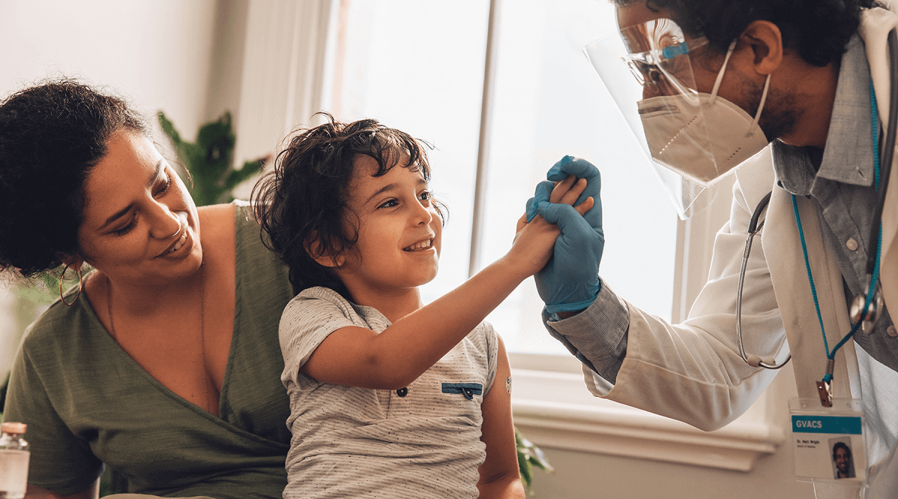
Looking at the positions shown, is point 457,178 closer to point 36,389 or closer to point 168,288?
point 168,288

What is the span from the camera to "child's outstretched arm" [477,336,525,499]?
3.91ft

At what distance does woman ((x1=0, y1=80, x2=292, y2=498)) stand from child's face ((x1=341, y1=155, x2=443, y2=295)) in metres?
0.30

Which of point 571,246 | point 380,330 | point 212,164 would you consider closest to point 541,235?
point 571,246

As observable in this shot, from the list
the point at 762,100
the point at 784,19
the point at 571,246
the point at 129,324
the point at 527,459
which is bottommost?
the point at 527,459

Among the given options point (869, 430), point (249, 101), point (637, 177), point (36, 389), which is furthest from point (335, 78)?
point (869, 430)

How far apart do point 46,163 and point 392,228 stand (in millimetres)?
568

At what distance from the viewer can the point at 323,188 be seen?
109 centimetres

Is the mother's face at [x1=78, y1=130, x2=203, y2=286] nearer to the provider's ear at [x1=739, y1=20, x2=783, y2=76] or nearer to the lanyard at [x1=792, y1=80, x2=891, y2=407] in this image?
the provider's ear at [x1=739, y1=20, x2=783, y2=76]

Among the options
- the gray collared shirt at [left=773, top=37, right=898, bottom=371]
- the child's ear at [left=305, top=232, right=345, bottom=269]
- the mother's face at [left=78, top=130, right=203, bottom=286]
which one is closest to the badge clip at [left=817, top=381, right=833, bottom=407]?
the gray collared shirt at [left=773, top=37, right=898, bottom=371]

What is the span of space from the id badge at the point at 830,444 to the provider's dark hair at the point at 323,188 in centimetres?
75

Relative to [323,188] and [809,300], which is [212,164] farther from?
[809,300]

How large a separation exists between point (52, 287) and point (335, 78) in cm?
125

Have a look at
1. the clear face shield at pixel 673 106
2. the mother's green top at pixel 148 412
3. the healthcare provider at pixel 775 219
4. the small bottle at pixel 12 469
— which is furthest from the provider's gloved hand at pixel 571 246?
the small bottle at pixel 12 469

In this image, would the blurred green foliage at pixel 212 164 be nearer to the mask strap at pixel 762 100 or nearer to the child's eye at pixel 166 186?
the child's eye at pixel 166 186
